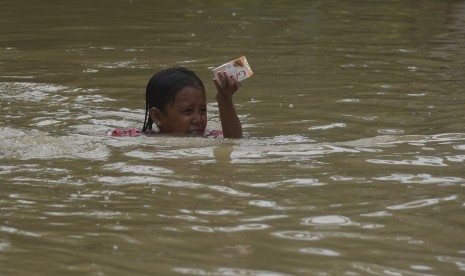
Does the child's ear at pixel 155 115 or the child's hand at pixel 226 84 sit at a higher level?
the child's hand at pixel 226 84

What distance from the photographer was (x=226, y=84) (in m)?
7.93

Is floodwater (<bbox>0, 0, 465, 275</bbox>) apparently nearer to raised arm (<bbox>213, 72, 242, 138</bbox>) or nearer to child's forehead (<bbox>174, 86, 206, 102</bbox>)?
raised arm (<bbox>213, 72, 242, 138</bbox>)

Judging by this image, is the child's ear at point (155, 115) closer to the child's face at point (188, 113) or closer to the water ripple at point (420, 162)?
the child's face at point (188, 113)

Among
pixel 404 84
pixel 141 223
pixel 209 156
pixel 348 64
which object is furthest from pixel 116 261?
pixel 348 64

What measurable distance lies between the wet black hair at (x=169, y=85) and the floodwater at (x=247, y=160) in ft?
1.67

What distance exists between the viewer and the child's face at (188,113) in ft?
27.7

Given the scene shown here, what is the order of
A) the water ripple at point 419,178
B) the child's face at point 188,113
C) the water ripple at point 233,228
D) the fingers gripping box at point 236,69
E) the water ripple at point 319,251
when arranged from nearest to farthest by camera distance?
the water ripple at point 319,251 < the water ripple at point 233,228 < the water ripple at point 419,178 < the fingers gripping box at point 236,69 < the child's face at point 188,113

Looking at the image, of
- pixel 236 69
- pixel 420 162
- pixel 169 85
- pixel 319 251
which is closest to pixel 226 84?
pixel 236 69

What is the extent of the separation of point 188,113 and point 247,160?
129 centimetres

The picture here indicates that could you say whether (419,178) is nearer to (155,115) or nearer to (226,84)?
(226,84)

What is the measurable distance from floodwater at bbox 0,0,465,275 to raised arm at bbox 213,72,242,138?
14cm

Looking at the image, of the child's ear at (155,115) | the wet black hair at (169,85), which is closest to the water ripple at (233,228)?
the wet black hair at (169,85)

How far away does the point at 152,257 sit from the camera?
200 inches

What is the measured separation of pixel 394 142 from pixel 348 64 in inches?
173
